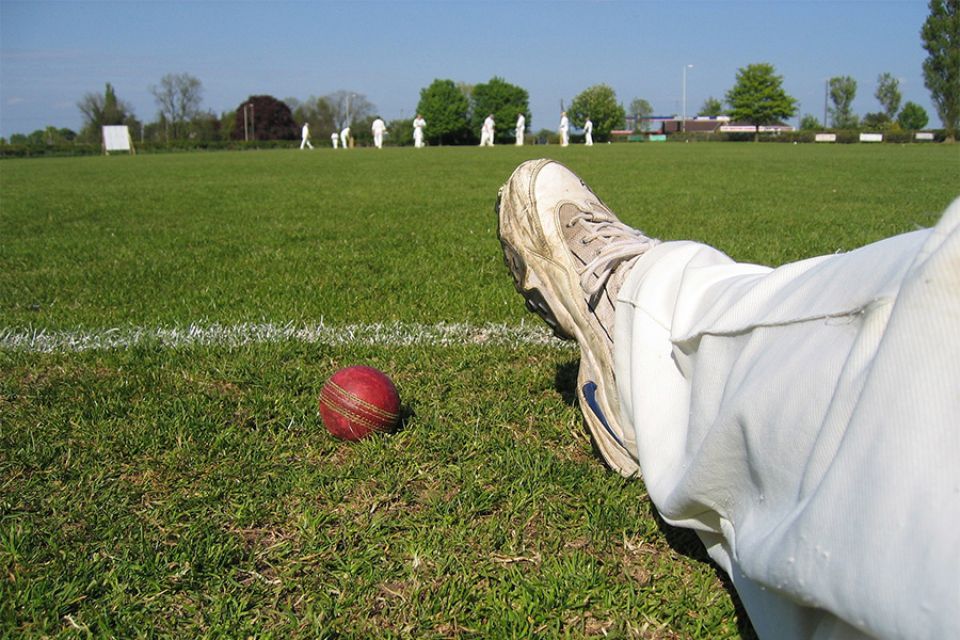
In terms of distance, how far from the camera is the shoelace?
7.56ft

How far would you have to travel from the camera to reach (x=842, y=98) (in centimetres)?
10388

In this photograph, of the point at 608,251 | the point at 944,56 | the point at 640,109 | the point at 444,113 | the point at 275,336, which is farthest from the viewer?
the point at 640,109

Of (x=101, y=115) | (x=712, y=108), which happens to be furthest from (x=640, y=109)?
(x=101, y=115)

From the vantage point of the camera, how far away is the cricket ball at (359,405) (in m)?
2.49

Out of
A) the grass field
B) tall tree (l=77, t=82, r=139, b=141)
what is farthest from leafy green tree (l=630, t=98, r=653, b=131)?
the grass field

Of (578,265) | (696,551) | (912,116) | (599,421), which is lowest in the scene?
(696,551)

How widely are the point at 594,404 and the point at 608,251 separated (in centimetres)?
49

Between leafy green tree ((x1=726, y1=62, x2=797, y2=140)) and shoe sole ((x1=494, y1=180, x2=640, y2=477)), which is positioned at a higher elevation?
leafy green tree ((x1=726, y1=62, x2=797, y2=140))

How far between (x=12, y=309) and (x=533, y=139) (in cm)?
7459

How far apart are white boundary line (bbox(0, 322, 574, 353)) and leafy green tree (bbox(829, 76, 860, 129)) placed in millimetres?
111826

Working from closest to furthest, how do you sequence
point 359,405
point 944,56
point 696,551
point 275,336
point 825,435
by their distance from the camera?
1. point 825,435
2. point 696,551
3. point 359,405
4. point 275,336
5. point 944,56

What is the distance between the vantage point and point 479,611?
175 centimetres

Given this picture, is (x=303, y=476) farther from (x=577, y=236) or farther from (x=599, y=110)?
(x=599, y=110)

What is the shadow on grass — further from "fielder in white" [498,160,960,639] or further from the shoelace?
the shoelace
